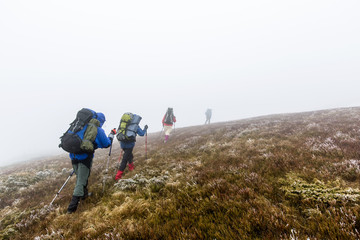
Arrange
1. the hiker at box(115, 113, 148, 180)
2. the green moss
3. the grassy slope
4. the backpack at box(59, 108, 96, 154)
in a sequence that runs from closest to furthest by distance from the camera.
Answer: the grassy slope
the green moss
the backpack at box(59, 108, 96, 154)
the hiker at box(115, 113, 148, 180)

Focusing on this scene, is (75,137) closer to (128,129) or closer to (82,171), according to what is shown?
(82,171)

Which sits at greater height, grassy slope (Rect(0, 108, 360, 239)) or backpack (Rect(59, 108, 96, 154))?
backpack (Rect(59, 108, 96, 154))

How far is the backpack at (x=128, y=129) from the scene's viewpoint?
8506 millimetres

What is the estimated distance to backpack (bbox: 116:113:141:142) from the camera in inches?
335

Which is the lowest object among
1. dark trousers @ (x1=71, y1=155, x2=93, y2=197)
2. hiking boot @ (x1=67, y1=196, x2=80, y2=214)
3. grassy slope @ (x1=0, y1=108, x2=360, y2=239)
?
hiking boot @ (x1=67, y1=196, x2=80, y2=214)

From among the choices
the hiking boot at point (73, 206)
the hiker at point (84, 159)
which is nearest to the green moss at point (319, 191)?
the hiking boot at point (73, 206)

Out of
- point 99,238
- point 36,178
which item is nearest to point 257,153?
point 99,238

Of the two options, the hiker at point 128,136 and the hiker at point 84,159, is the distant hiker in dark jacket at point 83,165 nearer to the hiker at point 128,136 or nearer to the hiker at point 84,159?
the hiker at point 84,159

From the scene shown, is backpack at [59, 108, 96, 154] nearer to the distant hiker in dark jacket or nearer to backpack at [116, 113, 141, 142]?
the distant hiker in dark jacket

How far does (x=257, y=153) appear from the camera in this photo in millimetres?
6582

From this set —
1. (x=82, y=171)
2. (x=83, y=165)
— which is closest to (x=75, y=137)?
(x=83, y=165)

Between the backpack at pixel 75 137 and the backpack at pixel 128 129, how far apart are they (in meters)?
2.76

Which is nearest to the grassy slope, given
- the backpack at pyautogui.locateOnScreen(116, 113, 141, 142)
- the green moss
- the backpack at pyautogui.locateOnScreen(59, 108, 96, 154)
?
the green moss

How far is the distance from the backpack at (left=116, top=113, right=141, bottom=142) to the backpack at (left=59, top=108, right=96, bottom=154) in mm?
2765
